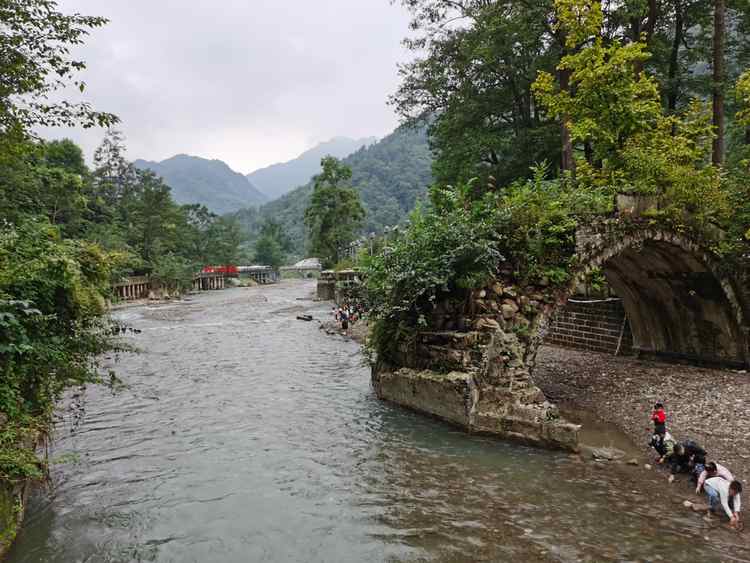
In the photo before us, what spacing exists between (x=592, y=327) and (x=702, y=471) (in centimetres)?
970

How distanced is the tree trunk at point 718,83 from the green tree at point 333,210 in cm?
4308

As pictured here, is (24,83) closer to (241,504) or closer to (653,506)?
(241,504)

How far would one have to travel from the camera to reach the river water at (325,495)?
5.92 m

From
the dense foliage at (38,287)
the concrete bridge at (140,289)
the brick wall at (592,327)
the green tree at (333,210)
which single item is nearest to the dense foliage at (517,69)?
the brick wall at (592,327)

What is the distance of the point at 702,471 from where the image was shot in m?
7.18

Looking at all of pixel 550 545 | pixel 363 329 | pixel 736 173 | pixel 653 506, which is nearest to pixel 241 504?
pixel 550 545

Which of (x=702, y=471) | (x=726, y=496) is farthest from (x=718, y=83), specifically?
(x=726, y=496)

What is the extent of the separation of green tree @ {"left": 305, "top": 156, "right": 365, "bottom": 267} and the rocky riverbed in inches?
1720

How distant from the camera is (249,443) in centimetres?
958

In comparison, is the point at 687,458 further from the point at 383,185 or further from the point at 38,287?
the point at 383,185

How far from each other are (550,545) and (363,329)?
67.0 ft

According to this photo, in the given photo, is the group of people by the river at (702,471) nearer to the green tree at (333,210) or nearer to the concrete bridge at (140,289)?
the concrete bridge at (140,289)

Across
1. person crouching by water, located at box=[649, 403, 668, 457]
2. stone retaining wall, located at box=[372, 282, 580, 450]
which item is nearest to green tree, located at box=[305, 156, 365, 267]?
stone retaining wall, located at box=[372, 282, 580, 450]

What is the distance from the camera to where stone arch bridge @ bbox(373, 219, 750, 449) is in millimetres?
9539
